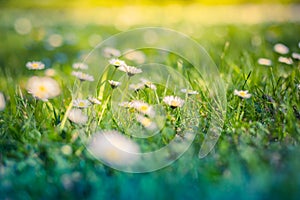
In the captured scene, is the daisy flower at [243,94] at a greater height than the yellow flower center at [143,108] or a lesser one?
greater

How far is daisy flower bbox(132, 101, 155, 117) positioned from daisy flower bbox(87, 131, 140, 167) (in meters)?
0.17

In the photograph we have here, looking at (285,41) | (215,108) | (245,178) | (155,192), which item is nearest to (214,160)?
(245,178)

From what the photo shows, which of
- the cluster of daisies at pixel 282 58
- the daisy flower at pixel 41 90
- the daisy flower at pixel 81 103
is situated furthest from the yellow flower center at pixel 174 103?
the cluster of daisies at pixel 282 58

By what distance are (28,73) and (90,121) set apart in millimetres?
1820

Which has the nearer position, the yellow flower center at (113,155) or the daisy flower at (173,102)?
the yellow flower center at (113,155)

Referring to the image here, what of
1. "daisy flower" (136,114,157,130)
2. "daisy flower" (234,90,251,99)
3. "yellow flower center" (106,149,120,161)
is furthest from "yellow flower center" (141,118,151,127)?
"daisy flower" (234,90,251,99)

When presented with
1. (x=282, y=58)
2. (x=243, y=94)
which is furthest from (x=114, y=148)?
(x=282, y=58)

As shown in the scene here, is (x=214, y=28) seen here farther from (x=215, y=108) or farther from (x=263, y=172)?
(x=263, y=172)

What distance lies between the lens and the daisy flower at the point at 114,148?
179cm

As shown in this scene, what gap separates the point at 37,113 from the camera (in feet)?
7.29

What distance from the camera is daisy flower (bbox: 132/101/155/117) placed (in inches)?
82.4

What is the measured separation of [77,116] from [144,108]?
312mm

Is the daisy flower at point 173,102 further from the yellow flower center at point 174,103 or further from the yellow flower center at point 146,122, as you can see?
the yellow flower center at point 146,122

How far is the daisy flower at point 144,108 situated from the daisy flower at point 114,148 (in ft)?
0.57
